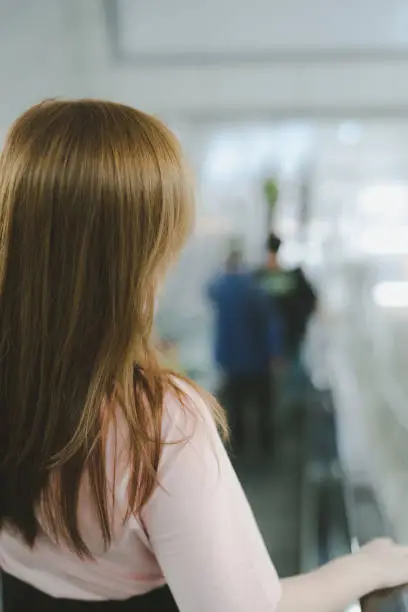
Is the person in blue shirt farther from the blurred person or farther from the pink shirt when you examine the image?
the pink shirt

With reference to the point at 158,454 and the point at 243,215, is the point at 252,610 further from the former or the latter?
the point at 243,215

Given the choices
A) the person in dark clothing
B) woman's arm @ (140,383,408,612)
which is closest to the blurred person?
the person in dark clothing

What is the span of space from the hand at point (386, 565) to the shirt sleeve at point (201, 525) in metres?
0.13

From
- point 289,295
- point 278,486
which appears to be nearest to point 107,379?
point 289,295

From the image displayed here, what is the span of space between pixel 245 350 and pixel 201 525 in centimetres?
78

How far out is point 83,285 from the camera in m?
0.44

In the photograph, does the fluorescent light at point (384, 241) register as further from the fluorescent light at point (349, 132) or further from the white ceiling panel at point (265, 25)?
the white ceiling panel at point (265, 25)

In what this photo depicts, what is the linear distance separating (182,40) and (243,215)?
0.32 metres

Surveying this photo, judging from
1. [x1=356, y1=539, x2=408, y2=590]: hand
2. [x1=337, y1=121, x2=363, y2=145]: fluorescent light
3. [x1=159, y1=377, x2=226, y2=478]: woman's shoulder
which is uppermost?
[x1=337, y1=121, x2=363, y2=145]: fluorescent light

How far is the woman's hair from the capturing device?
0.42 m

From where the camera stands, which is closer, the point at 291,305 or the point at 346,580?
the point at 346,580

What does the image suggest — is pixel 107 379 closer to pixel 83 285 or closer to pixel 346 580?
pixel 83 285

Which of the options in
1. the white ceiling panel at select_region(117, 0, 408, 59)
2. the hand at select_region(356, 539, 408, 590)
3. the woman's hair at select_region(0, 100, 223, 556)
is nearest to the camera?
the woman's hair at select_region(0, 100, 223, 556)

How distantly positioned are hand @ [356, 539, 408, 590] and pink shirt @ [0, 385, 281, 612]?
0.12 m
